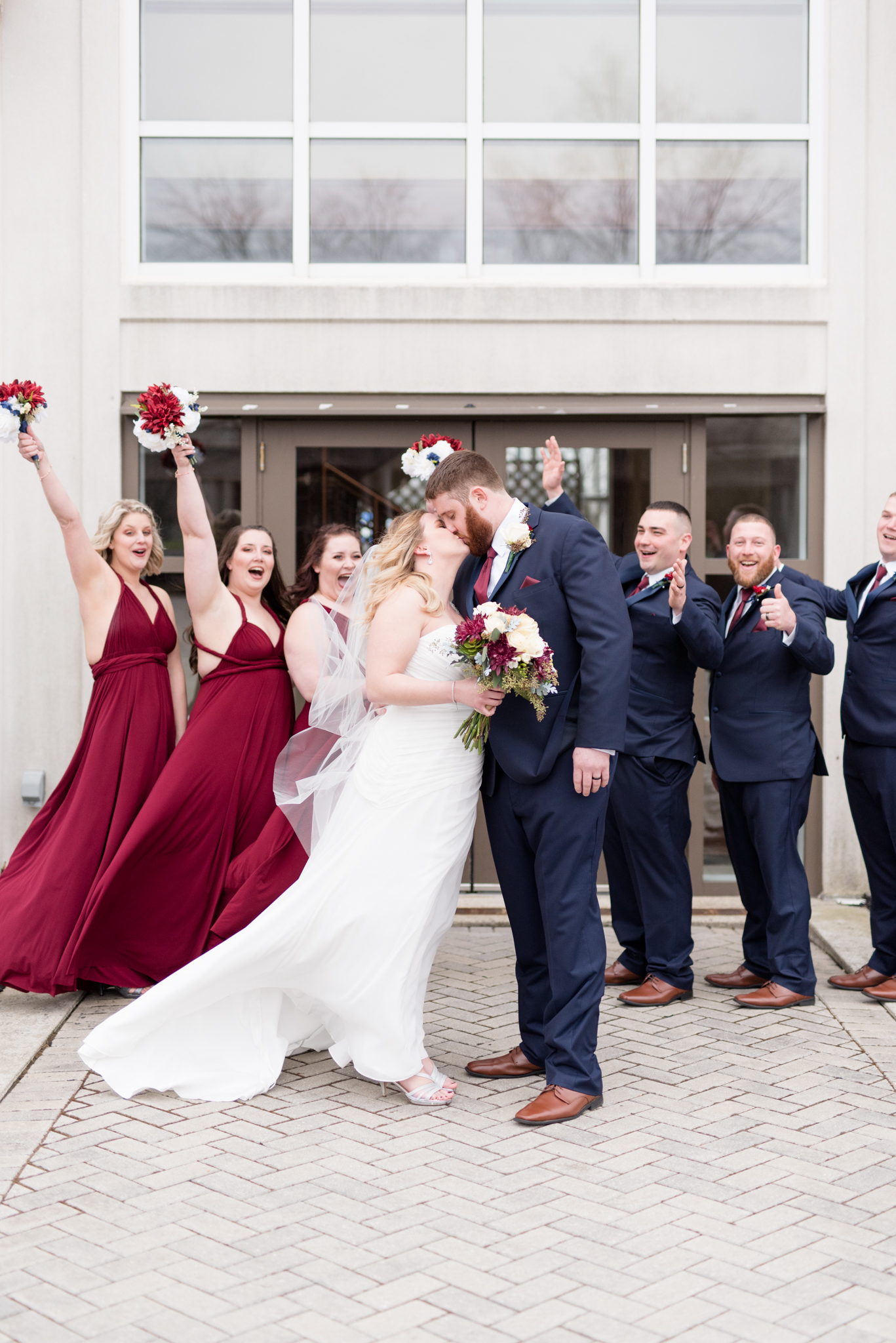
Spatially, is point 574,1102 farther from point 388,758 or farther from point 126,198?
point 126,198

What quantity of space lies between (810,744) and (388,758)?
82.7 inches

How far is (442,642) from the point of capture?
4.31 metres

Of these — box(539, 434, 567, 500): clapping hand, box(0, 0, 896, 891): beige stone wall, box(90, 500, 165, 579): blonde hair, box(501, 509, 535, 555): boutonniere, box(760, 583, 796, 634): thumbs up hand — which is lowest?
box(760, 583, 796, 634): thumbs up hand

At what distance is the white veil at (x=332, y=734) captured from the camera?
4633 mm

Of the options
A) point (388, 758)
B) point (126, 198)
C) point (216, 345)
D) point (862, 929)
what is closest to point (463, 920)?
point (862, 929)

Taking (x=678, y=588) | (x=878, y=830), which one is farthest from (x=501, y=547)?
(x=878, y=830)

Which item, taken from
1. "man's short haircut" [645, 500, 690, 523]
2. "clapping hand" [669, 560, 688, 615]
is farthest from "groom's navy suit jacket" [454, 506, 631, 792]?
"man's short haircut" [645, 500, 690, 523]

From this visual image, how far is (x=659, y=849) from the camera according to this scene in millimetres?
5527

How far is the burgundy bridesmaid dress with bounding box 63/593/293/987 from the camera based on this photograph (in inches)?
213

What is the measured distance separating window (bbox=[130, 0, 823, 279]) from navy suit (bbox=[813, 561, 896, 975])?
289 centimetres

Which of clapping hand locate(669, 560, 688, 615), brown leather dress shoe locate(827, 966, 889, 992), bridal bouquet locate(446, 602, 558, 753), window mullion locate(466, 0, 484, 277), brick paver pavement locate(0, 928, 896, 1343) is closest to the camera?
brick paver pavement locate(0, 928, 896, 1343)

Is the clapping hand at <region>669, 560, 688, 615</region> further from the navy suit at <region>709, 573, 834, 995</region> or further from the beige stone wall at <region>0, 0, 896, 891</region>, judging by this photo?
the beige stone wall at <region>0, 0, 896, 891</region>

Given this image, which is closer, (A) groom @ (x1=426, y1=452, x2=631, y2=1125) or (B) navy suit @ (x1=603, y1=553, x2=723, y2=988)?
(A) groom @ (x1=426, y1=452, x2=631, y2=1125)

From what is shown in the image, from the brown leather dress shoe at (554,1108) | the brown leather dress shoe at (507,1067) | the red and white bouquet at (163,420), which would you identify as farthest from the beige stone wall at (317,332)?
the brown leather dress shoe at (554,1108)
